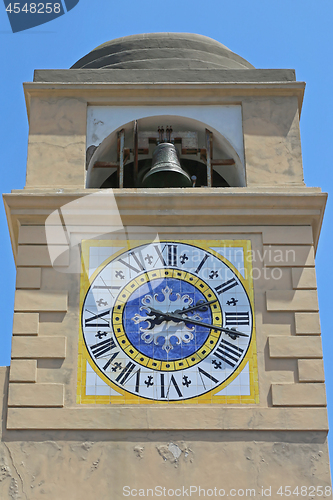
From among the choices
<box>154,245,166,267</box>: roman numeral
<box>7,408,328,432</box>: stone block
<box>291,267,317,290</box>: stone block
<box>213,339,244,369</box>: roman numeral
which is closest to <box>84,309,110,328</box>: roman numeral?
<box>154,245,166,267</box>: roman numeral

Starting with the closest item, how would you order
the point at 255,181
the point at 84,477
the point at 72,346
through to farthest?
the point at 84,477, the point at 72,346, the point at 255,181

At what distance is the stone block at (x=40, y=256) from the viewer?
675 inches

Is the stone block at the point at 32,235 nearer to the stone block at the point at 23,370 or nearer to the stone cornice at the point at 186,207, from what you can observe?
the stone cornice at the point at 186,207

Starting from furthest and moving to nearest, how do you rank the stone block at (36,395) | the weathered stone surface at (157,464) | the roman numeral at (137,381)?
the roman numeral at (137,381)
the stone block at (36,395)
the weathered stone surface at (157,464)

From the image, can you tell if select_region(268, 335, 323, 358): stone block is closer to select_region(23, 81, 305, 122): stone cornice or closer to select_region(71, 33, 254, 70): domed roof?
select_region(23, 81, 305, 122): stone cornice

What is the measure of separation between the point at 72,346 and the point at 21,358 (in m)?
0.74

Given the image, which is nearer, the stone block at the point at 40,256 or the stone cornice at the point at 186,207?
the stone block at the point at 40,256

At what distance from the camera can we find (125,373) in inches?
639

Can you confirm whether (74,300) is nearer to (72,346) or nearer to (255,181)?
(72,346)

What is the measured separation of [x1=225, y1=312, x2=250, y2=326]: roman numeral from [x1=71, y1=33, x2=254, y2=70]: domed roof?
5093 millimetres

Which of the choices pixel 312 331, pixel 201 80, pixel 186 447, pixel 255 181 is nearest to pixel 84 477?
pixel 186 447

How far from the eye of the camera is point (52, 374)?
53.3 ft

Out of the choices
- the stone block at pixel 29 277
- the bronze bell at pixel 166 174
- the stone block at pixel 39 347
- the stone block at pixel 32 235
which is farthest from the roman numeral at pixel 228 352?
the stone block at pixel 32 235

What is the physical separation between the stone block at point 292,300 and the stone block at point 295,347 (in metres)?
0.47
